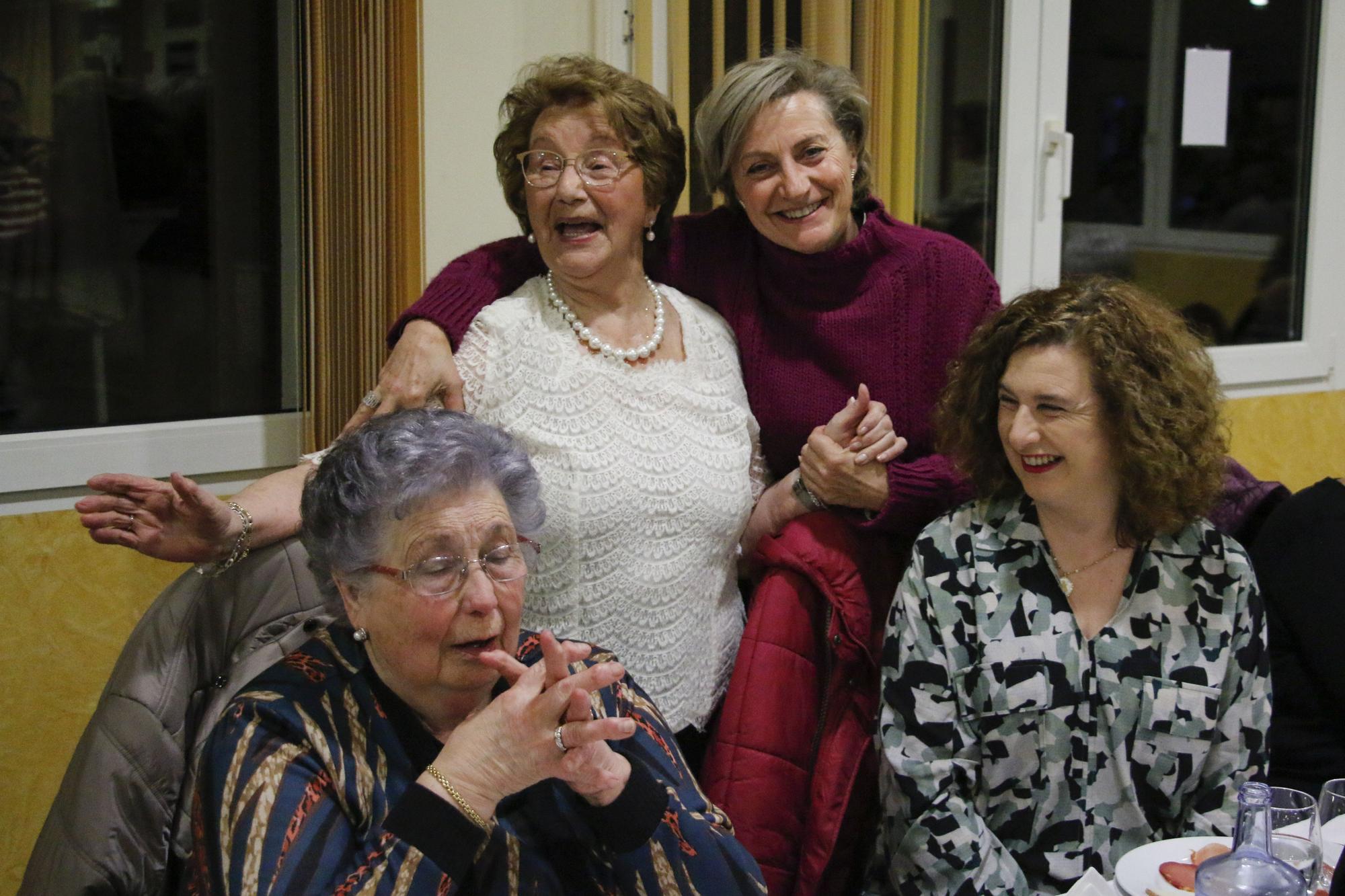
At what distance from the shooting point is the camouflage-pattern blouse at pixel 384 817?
4.44ft

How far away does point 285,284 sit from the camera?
2.75 metres

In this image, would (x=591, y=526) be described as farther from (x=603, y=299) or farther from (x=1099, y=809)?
(x=1099, y=809)

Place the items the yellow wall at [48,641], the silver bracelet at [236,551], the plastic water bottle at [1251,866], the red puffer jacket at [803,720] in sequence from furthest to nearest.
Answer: the yellow wall at [48,641], the red puffer jacket at [803,720], the silver bracelet at [236,551], the plastic water bottle at [1251,866]

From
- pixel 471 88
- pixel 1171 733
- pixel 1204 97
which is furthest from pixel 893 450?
pixel 1204 97

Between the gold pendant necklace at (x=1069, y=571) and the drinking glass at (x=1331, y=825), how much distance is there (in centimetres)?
49

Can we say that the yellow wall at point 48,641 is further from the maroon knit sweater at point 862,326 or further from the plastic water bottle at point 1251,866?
the plastic water bottle at point 1251,866

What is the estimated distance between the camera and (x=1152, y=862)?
4.90ft

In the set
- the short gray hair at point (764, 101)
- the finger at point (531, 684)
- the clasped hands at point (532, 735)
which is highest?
the short gray hair at point (764, 101)

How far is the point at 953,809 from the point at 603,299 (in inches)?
37.7

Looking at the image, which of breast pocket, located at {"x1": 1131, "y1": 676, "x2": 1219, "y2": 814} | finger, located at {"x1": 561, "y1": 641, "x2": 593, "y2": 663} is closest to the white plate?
breast pocket, located at {"x1": 1131, "y1": 676, "x2": 1219, "y2": 814}

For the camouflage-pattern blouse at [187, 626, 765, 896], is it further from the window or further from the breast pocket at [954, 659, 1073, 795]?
the window

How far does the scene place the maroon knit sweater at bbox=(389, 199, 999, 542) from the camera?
2.16m

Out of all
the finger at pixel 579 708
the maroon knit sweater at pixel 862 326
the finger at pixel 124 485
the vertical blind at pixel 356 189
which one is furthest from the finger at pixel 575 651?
the vertical blind at pixel 356 189

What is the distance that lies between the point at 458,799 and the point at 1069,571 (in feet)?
3.39
